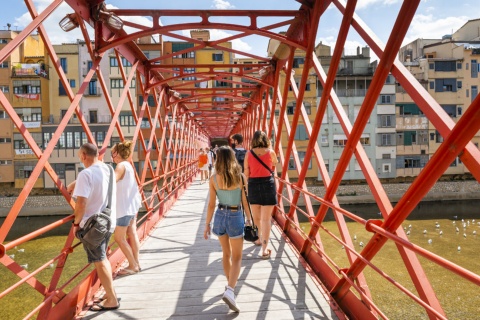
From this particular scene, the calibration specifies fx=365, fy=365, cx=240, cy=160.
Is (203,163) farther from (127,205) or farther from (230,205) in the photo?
(230,205)

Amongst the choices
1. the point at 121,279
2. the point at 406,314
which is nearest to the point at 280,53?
the point at 121,279

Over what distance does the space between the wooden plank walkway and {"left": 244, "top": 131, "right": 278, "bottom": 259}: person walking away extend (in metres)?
0.44

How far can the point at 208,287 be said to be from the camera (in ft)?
13.3

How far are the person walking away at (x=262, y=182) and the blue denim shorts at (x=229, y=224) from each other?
142 cm

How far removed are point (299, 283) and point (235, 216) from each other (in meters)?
1.18

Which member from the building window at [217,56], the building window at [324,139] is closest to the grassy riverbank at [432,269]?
the building window at [324,139]

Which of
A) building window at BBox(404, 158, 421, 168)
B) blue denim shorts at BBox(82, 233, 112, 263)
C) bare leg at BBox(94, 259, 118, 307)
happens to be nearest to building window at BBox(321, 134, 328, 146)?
building window at BBox(404, 158, 421, 168)

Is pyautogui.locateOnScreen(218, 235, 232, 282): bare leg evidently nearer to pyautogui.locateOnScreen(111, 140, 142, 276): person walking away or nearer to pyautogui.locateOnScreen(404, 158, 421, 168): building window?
pyautogui.locateOnScreen(111, 140, 142, 276): person walking away

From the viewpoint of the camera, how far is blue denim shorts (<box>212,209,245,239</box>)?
3.54 metres

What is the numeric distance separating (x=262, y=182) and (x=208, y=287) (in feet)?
5.24

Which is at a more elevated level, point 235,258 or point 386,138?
point 386,138

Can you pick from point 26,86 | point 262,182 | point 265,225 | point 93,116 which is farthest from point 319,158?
point 26,86

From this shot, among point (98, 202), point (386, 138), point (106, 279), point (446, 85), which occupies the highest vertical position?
point (446, 85)

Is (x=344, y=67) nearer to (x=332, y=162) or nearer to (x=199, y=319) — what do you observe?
(x=332, y=162)
